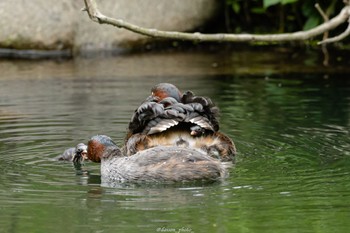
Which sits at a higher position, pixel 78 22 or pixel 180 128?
pixel 78 22

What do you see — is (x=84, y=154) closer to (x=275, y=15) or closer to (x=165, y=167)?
(x=165, y=167)

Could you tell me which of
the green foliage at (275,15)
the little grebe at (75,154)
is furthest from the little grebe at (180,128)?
the green foliage at (275,15)

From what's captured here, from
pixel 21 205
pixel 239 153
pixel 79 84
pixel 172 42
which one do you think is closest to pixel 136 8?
pixel 172 42

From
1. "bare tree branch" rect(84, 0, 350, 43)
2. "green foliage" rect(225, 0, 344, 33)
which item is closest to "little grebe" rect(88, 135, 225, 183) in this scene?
"bare tree branch" rect(84, 0, 350, 43)

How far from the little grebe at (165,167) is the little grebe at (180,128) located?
55cm

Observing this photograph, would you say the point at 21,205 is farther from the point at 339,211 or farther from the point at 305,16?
the point at 305,16

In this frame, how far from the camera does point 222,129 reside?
9.71m

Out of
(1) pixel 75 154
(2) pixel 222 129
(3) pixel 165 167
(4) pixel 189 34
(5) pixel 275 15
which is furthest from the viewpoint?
(5) pixel 275 15

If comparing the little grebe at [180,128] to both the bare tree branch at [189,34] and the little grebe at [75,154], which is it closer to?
the little grebe at [75,154]

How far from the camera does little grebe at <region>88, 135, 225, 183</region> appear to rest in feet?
23.9

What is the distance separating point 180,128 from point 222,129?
5.12ft

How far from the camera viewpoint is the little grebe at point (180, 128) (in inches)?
318

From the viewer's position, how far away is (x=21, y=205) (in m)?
6.67

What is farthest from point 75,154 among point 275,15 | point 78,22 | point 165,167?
point 275,15
